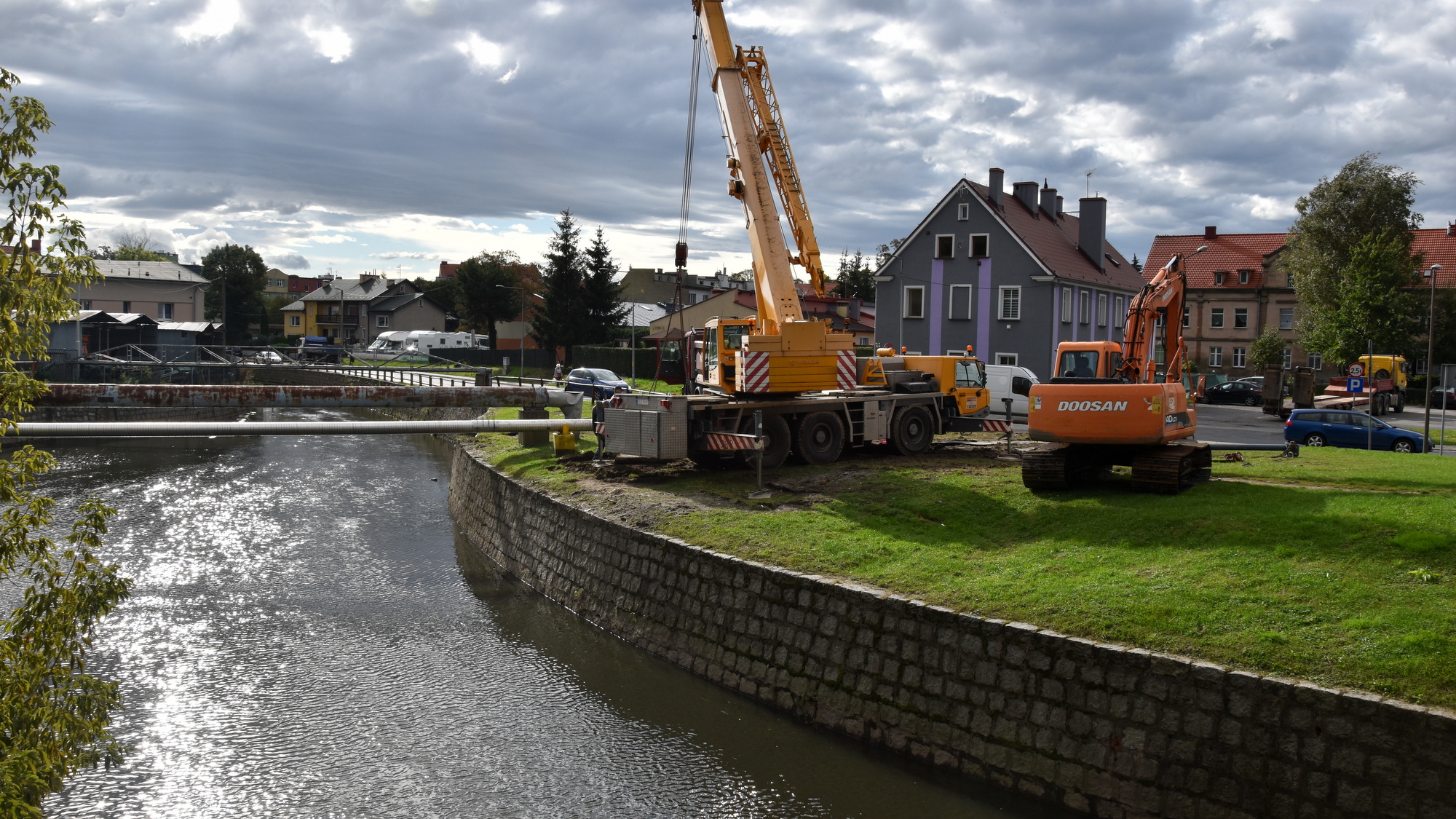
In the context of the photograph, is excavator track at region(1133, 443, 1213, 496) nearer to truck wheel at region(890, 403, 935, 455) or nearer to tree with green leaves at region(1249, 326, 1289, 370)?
truck wheel at region(890, 403, 935, 455)

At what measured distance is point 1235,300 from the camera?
205 feet

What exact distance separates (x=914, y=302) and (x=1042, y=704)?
38134 mm

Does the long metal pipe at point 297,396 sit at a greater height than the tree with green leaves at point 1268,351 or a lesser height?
lesser

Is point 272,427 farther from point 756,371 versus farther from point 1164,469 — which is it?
point 1164,469

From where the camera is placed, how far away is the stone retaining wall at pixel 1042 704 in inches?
285

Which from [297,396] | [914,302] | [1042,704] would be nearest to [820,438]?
[1042,704]

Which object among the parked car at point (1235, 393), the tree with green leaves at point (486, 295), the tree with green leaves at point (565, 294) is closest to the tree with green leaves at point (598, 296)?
the tree with green leaves at point (565, 294)

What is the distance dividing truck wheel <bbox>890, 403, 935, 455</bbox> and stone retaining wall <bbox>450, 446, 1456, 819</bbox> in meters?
7.84

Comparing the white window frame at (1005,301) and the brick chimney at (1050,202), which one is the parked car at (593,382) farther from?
the brick chimney at (1050,202)

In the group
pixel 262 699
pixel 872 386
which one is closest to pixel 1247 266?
pixel 872 386

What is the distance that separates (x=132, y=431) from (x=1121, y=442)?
17724mm

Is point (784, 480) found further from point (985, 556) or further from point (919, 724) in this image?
point (919, 724)

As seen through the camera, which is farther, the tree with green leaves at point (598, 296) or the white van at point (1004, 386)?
the tree with green leaves at point (598, 296)

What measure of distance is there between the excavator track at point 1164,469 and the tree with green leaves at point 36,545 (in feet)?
39.2
